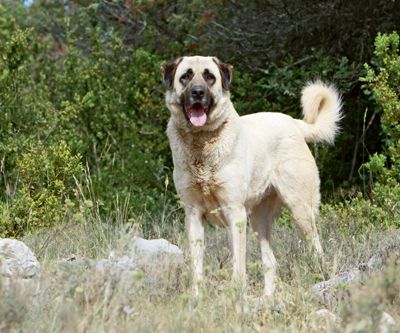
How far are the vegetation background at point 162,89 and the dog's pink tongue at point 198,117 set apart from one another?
2809mm

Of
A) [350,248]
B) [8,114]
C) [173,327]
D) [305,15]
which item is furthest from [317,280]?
[305,15]

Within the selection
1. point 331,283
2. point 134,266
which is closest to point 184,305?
Answer: point 134,266

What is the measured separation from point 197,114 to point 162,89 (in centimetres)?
543

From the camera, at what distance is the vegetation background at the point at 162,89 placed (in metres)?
9.44

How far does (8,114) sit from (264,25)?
3.62 metres

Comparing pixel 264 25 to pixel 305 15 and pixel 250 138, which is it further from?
pixel 250 138

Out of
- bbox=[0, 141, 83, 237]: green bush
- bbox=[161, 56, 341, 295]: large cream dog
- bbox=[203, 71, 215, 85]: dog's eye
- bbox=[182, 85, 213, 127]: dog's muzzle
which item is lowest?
bbox=[0, 141, 83, 237]: green bush

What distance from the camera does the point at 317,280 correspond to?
5.71m

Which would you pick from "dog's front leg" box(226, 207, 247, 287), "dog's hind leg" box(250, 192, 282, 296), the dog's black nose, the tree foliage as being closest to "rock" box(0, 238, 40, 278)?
"dog's front leg" box(226, 207, 247, 287)

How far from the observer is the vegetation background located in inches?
372

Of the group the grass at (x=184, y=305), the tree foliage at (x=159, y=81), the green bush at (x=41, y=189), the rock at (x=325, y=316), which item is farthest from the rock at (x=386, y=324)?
the tree foliage at (x=159, y=81)

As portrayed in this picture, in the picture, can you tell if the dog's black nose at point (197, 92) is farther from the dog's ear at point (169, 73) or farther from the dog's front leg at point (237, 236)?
the dog's front leg at point (237, 236)

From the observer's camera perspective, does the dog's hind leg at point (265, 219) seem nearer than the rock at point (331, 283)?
No

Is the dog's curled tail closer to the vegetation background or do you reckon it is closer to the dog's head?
the dog's head
